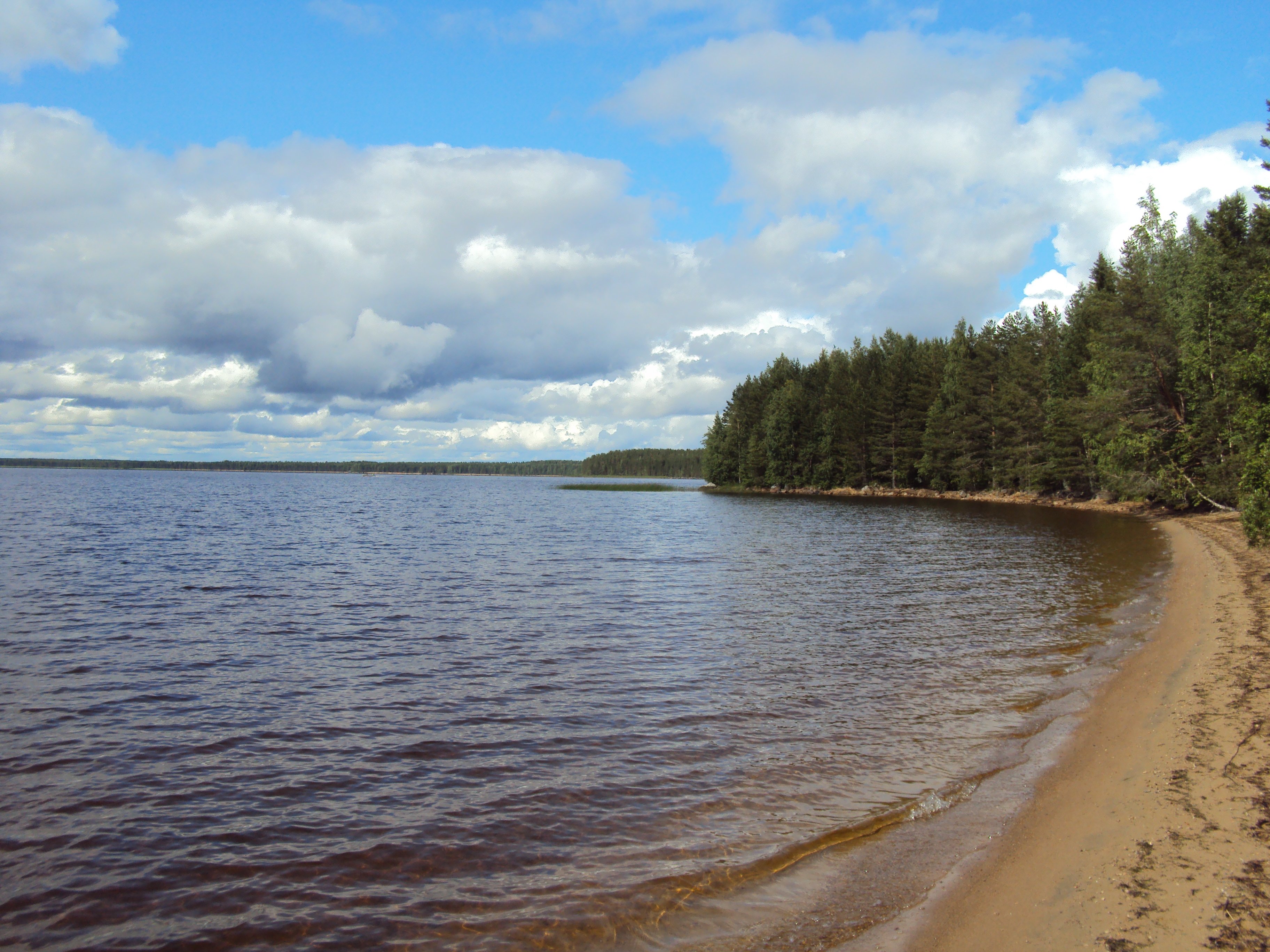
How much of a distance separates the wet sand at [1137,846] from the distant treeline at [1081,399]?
14655mm

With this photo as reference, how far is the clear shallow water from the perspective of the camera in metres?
7.96

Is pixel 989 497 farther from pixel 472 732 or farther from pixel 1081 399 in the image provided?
pixel 472 732

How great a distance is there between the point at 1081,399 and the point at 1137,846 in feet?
228

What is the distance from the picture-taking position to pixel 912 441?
10775 centimetres

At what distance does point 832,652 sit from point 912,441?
316ft

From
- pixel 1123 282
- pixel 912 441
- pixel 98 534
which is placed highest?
pixel 1123 282

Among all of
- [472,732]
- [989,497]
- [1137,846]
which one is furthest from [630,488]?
[1137,846]

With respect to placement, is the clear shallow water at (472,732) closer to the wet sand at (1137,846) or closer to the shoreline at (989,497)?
the wet sand at (1137,846)

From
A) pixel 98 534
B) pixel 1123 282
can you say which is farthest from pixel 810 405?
pixel 98 534

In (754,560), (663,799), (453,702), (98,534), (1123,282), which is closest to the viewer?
(663,799)

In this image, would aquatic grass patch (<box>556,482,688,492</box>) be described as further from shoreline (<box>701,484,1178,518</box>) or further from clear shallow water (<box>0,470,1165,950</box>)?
clear shallow water (<box>0,470,1165,950</box>)

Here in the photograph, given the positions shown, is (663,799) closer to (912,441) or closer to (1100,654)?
(1100,654)

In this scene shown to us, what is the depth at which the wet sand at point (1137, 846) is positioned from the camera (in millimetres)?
6430

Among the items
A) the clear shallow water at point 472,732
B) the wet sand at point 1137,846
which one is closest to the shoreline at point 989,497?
the clear shallow water at point 472,732
